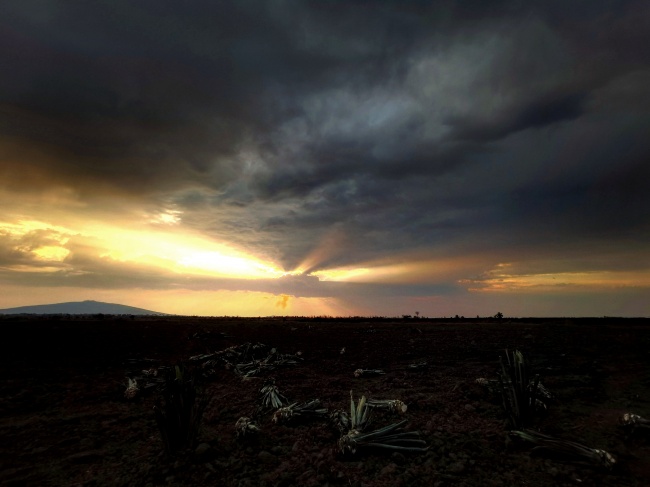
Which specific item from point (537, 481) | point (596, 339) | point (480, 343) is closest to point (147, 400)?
point (537, 481)

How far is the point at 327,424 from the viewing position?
727 centimetres

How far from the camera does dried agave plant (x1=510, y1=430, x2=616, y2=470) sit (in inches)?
195

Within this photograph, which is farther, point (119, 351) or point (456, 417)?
point (119, 351)

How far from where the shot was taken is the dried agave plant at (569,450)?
16.2 feet

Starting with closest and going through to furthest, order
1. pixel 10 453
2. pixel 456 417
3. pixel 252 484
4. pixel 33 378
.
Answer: pixel 252 484 → pixel 10 453 → pixel 456 417 → pixel 33 378

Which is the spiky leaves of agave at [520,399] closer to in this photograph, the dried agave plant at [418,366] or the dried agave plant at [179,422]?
the dried agave plant at [418,366]

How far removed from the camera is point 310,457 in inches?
232

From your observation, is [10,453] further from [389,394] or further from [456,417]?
[456,417]

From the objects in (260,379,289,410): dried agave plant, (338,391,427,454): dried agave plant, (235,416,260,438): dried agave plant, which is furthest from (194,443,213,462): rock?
(260,379,289,410): dried agave plant

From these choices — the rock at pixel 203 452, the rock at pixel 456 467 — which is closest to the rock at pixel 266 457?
the rock at pixel 203 452

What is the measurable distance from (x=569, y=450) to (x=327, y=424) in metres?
4.38

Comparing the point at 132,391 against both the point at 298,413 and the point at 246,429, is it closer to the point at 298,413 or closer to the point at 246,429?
the point at 246,429

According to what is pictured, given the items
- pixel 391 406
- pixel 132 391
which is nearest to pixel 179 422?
pixel 391 406

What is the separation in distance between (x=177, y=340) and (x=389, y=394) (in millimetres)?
16332
